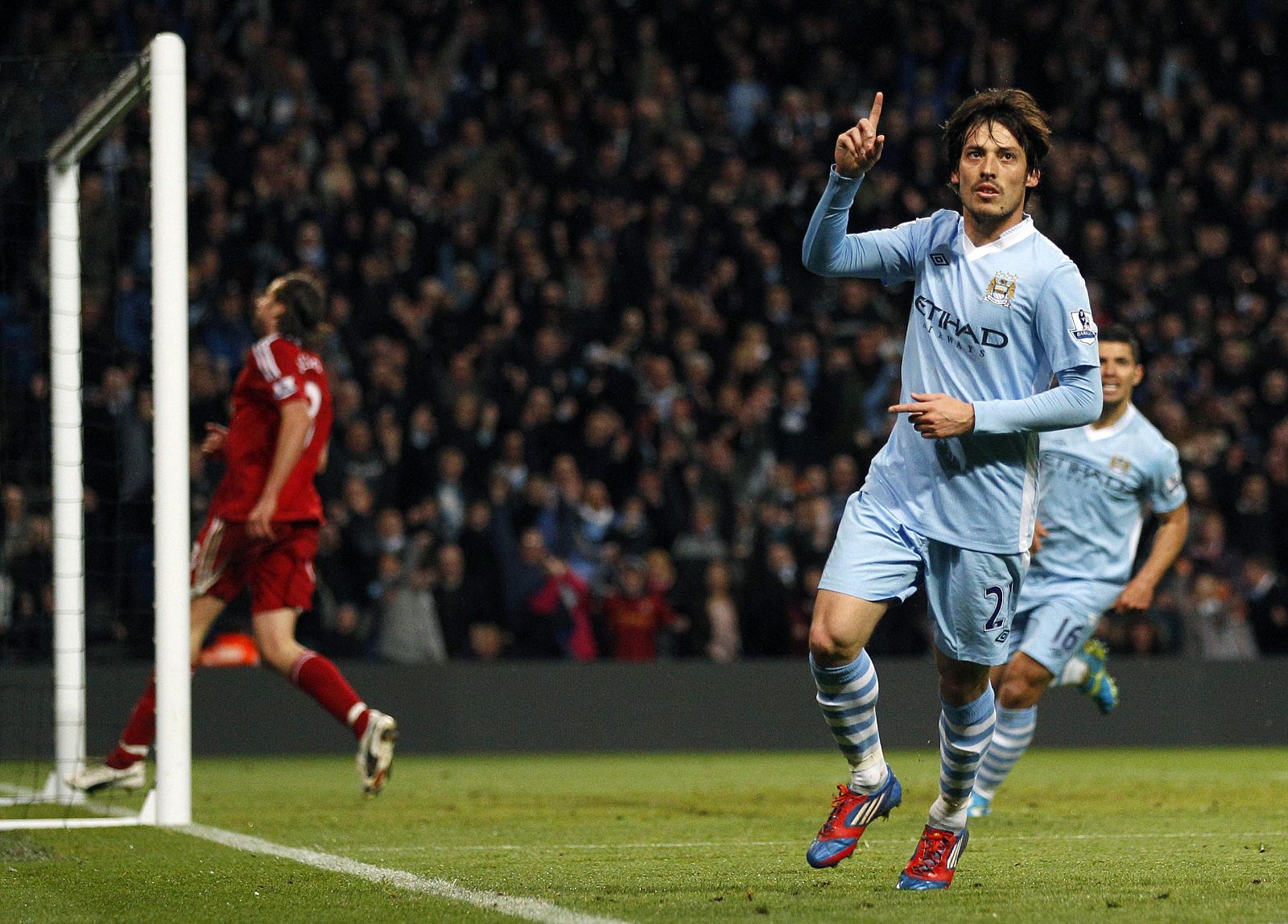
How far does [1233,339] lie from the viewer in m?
16.2

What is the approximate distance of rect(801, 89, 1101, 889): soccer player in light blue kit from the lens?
5102 millimetres

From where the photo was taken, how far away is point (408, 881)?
521 cm

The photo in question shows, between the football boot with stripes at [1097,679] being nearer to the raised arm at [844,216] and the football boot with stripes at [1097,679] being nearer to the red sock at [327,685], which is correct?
the red sock at [327,685]

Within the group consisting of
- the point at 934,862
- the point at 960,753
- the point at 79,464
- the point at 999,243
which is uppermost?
the point at 999,243

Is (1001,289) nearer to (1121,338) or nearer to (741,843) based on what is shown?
(741,843)

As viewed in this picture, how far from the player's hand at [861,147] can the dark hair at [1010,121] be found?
252 millimetres

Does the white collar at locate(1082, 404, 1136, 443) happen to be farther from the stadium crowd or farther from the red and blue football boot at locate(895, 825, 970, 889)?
the stadium crowd

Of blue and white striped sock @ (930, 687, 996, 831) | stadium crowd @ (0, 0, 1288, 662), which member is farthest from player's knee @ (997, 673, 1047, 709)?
stadium crowd @ (0, 0, 1288, 662)

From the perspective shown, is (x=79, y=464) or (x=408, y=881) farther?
(x=79, y=464)

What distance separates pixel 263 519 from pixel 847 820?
3267 mm

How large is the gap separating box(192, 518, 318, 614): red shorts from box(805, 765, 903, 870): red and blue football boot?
322 centimetres

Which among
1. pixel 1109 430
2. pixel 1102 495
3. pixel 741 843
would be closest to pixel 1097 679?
pixel 1102 495

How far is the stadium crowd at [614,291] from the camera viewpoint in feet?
42.5

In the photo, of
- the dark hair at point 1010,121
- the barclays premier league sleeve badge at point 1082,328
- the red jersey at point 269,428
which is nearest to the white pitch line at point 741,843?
the red jersey at point 269,428
